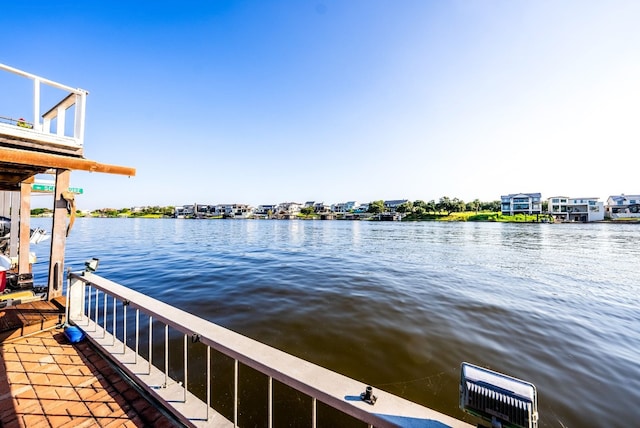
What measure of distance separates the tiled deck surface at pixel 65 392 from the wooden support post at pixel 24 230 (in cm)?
396

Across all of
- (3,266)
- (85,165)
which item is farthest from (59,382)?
(85,165)

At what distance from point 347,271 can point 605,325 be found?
810 cm

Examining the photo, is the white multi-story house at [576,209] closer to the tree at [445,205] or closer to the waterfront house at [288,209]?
the tree at [445,205]

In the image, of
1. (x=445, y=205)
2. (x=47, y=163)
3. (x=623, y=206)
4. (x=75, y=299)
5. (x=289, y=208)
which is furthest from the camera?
(x=289, y=208)

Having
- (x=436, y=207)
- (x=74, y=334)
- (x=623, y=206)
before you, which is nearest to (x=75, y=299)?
(x=74, y=334)

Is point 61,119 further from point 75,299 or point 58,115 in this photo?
point 75,299

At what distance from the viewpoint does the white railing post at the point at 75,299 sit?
4.16 meters

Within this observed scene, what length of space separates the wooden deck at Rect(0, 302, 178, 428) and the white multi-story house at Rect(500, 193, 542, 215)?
99094mm

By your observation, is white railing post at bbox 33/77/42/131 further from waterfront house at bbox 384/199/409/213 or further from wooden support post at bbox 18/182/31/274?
waterfront house at bbox 384/199/409/213

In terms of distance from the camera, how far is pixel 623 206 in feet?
233

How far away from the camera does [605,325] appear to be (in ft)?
21.5

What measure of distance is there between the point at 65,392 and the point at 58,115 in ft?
16.5

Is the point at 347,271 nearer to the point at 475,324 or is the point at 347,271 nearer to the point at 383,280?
the point at 383,280

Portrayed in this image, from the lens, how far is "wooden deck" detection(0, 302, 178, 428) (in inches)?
96.6
